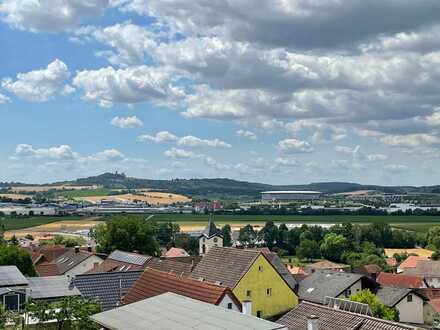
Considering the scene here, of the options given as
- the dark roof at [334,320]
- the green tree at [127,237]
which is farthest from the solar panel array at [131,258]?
the dark roof at [334,320]

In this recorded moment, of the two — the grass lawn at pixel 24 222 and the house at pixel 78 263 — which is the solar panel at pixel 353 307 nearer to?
the house at pixel 78 263

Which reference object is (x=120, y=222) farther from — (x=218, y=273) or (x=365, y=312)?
(x=365, y=312)

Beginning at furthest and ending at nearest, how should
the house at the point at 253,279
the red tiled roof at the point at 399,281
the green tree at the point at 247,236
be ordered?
the green tree at the point at 247,236
the red tiled roof at the point at 399,281
the house at the point at 253,279

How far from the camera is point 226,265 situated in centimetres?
3981

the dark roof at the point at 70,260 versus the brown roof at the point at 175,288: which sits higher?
the brown roof at the point at 175,288

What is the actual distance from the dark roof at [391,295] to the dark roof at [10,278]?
30769 mm

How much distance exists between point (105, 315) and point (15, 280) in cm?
1671

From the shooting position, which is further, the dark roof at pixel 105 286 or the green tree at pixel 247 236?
the green tree at pixel 247 236

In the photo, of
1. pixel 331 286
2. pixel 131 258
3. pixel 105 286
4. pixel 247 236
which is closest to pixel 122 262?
pixel 131 258

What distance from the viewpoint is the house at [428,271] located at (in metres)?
83.9

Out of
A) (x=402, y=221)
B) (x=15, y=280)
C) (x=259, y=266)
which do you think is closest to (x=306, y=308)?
(x=259, y=266)

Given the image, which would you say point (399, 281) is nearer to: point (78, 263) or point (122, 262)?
point (122, 262)

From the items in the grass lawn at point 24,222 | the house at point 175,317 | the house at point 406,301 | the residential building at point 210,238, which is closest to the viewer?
the house at point 175,317

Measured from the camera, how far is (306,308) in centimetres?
2917
